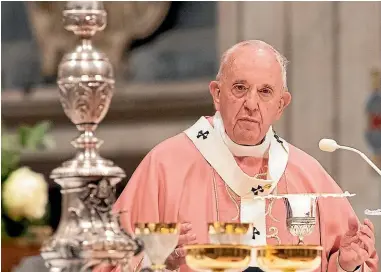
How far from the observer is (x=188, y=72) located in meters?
8.05

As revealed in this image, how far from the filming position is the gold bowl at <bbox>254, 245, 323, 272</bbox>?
10.8ft

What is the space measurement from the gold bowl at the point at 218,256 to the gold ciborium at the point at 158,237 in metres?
0.08

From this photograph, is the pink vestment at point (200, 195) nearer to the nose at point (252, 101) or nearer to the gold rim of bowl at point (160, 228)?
the nose at point (252, 101)

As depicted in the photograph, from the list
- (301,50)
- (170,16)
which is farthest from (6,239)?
(170,16)

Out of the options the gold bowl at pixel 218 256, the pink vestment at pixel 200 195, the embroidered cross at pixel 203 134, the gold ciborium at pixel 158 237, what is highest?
the embroidered cross at pixel 203 134

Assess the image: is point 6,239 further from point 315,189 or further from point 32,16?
point 32,16

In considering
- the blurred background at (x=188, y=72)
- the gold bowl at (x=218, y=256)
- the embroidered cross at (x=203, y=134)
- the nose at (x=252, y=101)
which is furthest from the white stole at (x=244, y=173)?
the blurred background at (x=188, y=72)

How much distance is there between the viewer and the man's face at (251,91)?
3.85 metres

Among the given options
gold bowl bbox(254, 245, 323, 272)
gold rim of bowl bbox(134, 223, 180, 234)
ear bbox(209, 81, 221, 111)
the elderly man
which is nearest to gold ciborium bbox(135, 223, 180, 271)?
gold rim of bowl bbox(134, 223, 180, 234)

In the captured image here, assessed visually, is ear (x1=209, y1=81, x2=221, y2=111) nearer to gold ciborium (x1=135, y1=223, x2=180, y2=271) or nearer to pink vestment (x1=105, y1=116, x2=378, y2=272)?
pink vestment (x1=105, y1=116, x2=378, y2=272)

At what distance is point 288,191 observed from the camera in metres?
4.02

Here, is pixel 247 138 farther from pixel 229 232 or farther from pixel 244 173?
pixel 229 232

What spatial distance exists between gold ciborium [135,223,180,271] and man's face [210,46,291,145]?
593 millimetres

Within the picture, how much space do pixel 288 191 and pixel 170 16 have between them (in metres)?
4.26
